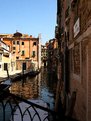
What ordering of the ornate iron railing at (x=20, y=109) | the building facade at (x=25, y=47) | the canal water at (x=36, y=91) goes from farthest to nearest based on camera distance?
1. the building facade at (x=25, y=47)
2. the canal water at (x=36, y=91)
3. the ornate iron railing at (x=20, y=109)

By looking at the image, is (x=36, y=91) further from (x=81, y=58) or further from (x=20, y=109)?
(x=20, y=109)

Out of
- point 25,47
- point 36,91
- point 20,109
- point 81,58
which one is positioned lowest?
point 36,91

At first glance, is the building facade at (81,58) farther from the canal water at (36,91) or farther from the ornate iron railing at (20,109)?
the canal water at (36,91)

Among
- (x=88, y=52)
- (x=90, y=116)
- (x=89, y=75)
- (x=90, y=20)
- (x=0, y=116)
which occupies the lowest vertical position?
(x=0, y=116)

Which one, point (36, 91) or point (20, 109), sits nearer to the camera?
point (20, 109)

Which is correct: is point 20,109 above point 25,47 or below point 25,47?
below

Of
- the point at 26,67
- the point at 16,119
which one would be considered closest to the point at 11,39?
the point at 26,67

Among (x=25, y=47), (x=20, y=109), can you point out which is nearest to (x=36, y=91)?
(x=20, y=109)

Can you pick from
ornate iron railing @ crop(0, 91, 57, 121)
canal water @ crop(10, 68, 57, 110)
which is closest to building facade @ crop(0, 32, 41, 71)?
canal water @ crop(10, 68, 57, 110)

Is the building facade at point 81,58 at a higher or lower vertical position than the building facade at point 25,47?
lower

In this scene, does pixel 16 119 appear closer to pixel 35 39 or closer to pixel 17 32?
pixel 35 39

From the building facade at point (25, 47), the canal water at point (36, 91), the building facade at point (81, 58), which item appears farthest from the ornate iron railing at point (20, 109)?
the building facade at point (25, 47)

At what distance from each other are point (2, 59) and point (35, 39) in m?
Answer: 26.8

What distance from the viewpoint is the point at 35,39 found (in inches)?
2990
